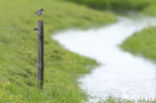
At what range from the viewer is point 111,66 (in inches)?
763

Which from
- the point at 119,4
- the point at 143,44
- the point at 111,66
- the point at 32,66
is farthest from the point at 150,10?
the point at 32,66

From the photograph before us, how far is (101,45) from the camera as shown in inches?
996

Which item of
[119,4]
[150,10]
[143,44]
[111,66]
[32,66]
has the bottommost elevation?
[32,66]

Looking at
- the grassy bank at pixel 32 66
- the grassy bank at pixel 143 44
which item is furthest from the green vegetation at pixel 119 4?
the grassy bank at pixel 143 44

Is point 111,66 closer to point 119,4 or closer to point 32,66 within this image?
point 32,66

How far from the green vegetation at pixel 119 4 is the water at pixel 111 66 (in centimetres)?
1487

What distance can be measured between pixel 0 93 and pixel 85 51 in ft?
42.6

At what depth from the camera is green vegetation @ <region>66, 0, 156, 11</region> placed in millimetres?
48872

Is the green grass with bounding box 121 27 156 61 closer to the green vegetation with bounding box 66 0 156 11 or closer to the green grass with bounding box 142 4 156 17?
the green grass with bounding box 142 4 156 17

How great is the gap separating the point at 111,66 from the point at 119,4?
31004 millimetres

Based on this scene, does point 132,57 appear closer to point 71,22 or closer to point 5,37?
point 5,37

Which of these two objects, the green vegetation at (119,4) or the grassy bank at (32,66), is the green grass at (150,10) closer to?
the green vegetation at (119,4)

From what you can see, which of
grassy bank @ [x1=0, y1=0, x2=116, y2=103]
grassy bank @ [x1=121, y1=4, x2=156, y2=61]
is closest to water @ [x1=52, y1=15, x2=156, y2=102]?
grassy bank @ [x1=121, y1=4, x2=156, y2=61]

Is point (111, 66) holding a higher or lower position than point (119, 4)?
lower
